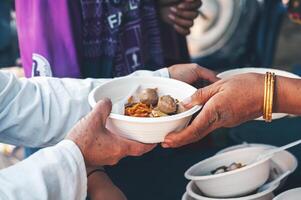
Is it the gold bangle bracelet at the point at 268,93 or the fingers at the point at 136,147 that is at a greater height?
the gold bangle bracelet at the point at 268,93

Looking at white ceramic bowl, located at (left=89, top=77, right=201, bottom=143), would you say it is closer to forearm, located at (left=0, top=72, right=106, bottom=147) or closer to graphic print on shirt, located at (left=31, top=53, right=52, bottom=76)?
forearm, located at (left=0, top=72, right=106, bottom=147)

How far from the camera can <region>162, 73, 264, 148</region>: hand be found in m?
1.19

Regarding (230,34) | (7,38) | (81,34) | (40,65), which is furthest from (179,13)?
(7,38)

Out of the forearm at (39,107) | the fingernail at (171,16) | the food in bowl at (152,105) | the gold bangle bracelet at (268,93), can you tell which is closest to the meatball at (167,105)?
the food in bowl at (152,105)

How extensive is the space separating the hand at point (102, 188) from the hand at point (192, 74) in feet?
1.07

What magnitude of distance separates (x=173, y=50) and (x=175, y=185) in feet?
2.15

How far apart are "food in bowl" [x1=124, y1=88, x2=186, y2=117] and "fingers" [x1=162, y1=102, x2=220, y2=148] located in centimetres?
4

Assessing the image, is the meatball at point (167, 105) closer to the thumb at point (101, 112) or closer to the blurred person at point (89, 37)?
the thumb at point (101, 112)

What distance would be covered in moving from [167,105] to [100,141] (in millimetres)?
159

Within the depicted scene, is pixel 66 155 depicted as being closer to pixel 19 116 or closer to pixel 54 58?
pixel 19 116

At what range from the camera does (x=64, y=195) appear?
1.04 metres

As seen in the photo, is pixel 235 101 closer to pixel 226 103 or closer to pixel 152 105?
pixel 226 103

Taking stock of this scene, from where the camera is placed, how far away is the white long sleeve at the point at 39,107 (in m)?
1.35

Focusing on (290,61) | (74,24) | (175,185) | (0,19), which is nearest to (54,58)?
(74,24)
